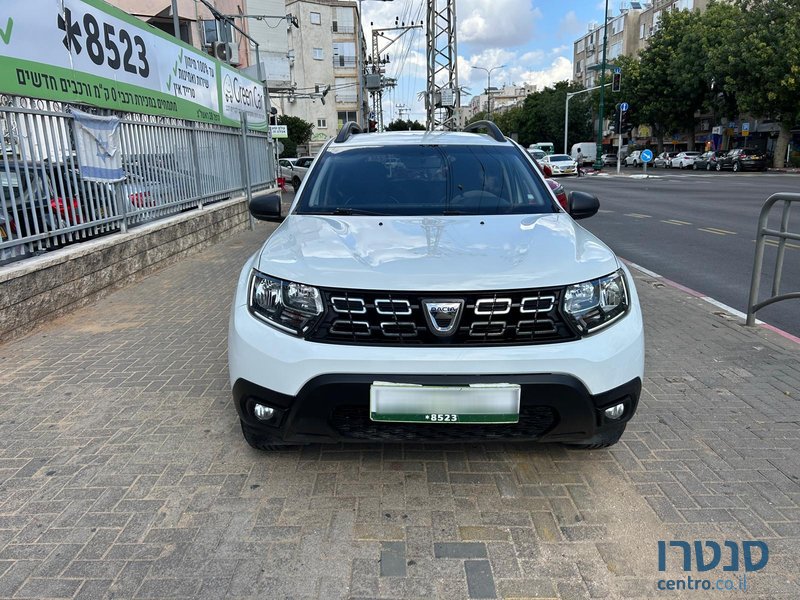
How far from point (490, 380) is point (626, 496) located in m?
0.98

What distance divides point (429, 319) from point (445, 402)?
1.16ft

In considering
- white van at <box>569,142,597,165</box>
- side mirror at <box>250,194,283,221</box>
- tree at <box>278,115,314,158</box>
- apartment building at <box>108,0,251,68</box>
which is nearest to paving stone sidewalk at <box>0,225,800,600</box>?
side mirror at <box>250,194,283,221</box>

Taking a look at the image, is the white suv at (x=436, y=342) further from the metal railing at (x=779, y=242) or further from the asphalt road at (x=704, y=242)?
the asphalt road at (x=704, y=242)

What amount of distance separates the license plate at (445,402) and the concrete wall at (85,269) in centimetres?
427

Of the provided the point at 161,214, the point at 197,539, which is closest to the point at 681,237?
the point at 161,214

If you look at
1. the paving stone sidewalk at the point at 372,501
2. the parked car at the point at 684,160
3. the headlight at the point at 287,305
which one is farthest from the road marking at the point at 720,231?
the parked car at the point at 684,160

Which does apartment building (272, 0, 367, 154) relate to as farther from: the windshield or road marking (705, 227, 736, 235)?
the windshield

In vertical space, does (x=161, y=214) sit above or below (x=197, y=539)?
above

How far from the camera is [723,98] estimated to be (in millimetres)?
42188

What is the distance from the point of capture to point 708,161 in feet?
137

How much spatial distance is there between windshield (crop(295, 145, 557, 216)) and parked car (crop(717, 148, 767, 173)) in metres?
41.3

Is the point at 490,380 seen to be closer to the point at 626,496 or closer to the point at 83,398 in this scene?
the point at 626,496

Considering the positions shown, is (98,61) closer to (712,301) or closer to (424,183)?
(424,183)

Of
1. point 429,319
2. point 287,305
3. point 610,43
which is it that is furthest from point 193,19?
point 610,43
